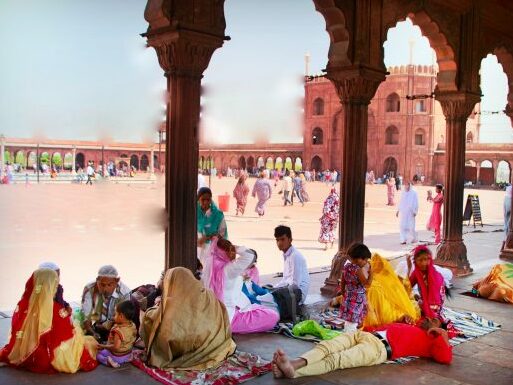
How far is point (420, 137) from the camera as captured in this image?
45.6m

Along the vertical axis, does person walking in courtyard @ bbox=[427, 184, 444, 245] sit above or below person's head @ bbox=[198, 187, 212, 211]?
below

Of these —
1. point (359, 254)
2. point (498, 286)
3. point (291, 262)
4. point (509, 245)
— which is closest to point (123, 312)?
point (291, 262)

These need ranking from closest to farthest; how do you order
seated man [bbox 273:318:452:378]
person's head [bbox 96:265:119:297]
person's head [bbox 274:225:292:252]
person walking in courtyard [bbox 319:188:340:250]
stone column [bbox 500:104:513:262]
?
seated man [bbox 273:318:452:378] < person's head [bbox 96:265:119:297] < person's head [bbox 274:225:292:252] < stone column [bbox 500:104:513:262] < person walking in courtyard [bbox 319:188:340:250]

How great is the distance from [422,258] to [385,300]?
20.4 inches

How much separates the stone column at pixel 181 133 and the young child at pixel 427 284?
2047 millimetres

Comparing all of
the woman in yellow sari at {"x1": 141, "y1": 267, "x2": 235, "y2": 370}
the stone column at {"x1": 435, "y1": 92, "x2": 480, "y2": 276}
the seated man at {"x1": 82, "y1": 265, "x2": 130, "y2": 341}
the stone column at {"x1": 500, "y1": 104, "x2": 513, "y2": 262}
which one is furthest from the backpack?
the stone column at {"x1": 500, "y1": 104, "x2": 513, "y2": 262}

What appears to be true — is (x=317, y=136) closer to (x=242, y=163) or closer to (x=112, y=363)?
(x=242, y=163)

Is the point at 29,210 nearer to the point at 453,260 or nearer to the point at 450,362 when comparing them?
the point at 453,260

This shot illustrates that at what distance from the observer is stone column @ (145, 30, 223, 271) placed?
495 cm

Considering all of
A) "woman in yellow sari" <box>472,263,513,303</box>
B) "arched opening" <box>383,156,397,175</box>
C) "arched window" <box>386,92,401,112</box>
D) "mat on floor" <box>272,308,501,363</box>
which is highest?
"arched window" <box>386,92,401,112</box>

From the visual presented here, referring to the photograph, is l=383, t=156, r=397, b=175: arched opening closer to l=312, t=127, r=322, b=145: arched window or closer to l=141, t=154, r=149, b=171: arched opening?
l=312, t=127, r=322, b=145: arched window

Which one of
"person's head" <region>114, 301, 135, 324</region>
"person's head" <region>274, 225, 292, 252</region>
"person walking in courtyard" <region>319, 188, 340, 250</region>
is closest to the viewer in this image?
"person's head" <region>114, 301, 135, 324</region>

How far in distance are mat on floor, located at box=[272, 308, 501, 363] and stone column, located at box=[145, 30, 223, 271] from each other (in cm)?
107

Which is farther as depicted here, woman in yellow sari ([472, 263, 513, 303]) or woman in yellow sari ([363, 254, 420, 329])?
woman in yellow sari ([472, 263, 513, 303])
